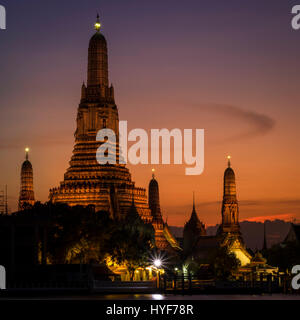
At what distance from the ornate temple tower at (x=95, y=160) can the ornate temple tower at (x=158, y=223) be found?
12.2 m

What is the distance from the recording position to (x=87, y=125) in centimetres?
13888

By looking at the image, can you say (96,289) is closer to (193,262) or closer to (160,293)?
(160,293)

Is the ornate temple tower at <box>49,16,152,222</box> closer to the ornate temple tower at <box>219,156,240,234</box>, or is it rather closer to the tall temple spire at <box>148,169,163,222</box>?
the tall temple spire at <box>148,169,163,222</box>

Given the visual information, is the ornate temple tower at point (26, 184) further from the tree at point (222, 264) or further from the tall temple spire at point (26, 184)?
the tree at point (222, 264)

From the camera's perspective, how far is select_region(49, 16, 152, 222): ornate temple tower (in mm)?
134250

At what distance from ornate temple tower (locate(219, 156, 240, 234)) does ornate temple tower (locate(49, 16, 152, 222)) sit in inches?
1034

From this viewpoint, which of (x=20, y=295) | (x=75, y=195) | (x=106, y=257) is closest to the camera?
(x=20, y=295)

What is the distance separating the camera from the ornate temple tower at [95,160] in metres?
134

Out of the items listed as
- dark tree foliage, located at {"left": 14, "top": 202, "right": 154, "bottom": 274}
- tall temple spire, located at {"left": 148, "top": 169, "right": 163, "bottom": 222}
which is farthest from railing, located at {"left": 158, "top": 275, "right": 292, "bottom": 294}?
tall temple spire, located at {"left": 148, "top": 169, "right": 163, "bottom": 222}

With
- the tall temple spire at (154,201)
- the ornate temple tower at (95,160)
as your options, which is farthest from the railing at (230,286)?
the tall temple spire at (154,201)
